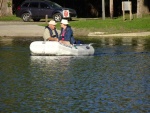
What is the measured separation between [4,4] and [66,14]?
12844mm

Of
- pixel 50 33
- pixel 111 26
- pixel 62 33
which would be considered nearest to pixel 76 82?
pixel 62 33

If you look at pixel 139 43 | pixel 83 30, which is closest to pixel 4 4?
pixel 83 30

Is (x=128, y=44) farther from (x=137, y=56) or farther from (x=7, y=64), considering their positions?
(x=7, y=64)

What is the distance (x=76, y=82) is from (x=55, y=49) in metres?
8.71

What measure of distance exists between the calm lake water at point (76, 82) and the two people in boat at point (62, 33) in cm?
75

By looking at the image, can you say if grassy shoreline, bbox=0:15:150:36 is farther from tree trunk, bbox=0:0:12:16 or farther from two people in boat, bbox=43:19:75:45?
tree trunk, bbox=0:0:12:16

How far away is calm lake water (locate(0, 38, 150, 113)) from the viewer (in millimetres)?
18516

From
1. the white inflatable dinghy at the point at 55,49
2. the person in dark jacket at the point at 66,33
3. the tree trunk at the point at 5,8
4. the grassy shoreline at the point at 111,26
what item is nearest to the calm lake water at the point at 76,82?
the white inflatable dinghy at the point at 55,49

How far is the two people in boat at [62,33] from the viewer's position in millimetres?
31578

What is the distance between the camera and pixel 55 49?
3170cm

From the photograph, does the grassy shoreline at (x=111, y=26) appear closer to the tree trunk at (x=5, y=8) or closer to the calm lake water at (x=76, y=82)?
the calm lake water at (x=76, y=82)

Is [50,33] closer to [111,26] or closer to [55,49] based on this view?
[55,49]

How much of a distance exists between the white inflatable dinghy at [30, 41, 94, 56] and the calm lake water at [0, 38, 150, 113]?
0.31 m

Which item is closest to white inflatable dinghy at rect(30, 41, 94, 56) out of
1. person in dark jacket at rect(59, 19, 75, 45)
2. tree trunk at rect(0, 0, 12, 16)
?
person in dark jacket at rect(59, 19, 75, 45)
